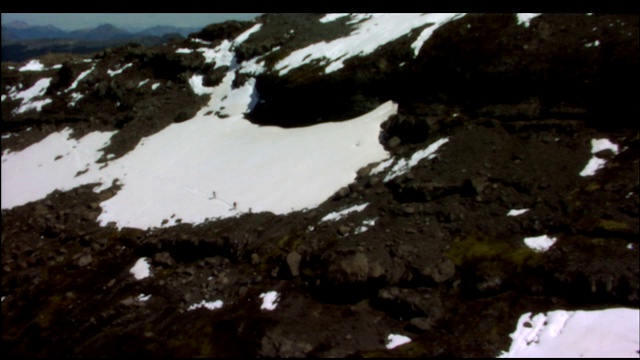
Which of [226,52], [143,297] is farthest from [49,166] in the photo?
[143,297]

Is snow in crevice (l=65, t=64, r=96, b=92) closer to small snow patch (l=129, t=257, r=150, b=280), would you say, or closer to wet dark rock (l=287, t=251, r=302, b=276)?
small snow patch (l=129, t=257, r=150, b=280)

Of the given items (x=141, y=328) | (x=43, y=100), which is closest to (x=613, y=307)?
(x=141, y=328)

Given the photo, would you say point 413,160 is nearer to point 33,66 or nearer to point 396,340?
point 396,340

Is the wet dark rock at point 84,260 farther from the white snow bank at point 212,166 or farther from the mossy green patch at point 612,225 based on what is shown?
the mossy green patch at point 612,225

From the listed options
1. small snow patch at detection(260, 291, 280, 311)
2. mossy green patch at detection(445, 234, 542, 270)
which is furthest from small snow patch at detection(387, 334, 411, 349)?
small snow patch at detection(260, 291, 280, 311)

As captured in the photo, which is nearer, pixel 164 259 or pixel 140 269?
pixel 164 259
